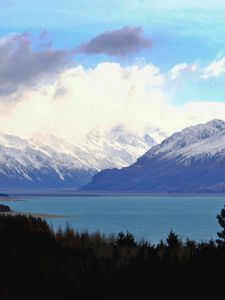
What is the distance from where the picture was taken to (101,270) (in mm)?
24219

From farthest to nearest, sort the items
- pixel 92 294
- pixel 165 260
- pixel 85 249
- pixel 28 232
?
pixel 28 232
pixel 85 249
pixel 165 260
pixel 92 294

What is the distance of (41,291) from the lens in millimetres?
23094

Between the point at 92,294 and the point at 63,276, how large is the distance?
1.76 meters

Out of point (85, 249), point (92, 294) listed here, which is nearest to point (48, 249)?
point (85, 249)

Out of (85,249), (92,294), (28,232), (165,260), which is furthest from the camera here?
(28,232)

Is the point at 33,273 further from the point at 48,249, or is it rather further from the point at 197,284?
the point at 197,284

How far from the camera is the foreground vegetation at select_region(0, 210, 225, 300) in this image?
75.4 feet

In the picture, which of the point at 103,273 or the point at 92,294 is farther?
the point at 103,273

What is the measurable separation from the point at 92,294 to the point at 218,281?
14.6 feet

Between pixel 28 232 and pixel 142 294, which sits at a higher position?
pixel 28 232

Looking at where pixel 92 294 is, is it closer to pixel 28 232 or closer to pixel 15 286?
pixel 15 286

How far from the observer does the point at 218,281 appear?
24219mm

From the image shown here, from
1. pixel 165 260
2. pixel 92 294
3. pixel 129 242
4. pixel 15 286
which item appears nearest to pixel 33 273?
pixel 15 286

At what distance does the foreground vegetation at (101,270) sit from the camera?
Answer: 75.4ft
